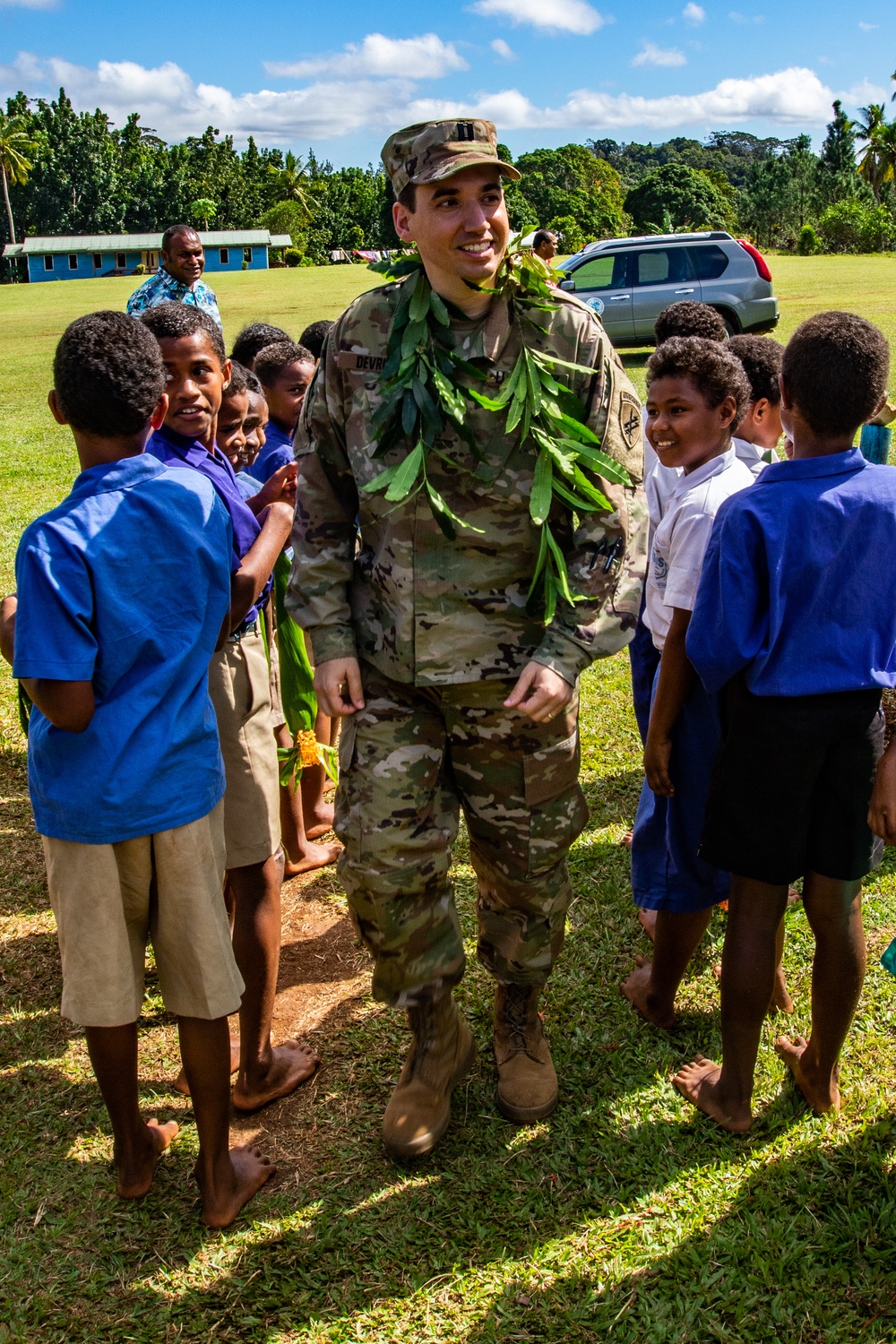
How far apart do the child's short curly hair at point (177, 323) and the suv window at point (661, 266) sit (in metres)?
15.4

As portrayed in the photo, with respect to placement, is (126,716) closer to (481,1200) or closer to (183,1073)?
(183,1073)

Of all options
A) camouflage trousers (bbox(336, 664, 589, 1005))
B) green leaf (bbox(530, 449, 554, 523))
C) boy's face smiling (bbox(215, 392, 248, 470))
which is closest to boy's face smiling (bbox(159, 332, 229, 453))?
boy's face smiling (bbox(215, 392, 248, 470))

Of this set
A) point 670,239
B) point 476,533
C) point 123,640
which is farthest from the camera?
point 670,239

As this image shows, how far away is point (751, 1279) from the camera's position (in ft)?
7.88

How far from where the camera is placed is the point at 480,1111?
9.78 ft

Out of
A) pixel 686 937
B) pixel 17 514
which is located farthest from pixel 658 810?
pixel 17 514

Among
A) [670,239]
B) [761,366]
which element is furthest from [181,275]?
[670,239]

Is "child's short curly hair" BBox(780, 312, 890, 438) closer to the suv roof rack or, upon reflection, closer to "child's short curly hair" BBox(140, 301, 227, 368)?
"child's short curly hair" BBox(140, 301, 227, 368)

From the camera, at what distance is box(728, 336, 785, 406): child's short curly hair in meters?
3.75

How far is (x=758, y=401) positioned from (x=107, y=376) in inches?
93.5

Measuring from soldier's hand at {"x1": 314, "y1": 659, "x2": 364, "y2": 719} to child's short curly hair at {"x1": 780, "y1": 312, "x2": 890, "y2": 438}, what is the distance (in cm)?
126

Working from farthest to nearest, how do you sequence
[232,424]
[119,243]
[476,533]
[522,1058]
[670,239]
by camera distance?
1. [119,243]
2. [670,239]
3. [232,424]
4. [522,1058]
5. [476,533]

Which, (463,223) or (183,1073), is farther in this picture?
(183,1073)

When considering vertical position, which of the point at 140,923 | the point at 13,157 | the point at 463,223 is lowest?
the point at 140,923
